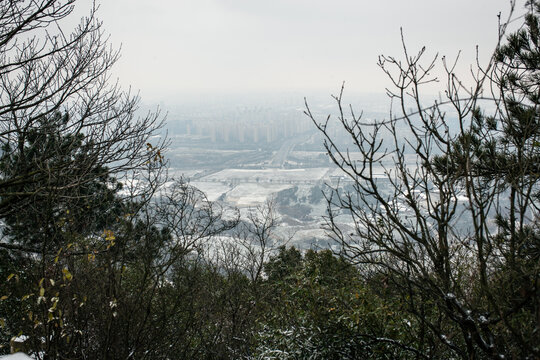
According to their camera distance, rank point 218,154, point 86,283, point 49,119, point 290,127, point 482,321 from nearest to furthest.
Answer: point 482,321
point 86,283
point 49,119
point 218,154
point 290,127

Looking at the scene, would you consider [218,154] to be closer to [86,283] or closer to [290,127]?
[290,127]

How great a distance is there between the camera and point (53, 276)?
10.2 ft

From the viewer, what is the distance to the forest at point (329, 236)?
2.45 m

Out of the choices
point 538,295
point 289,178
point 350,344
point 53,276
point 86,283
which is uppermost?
point 538,295

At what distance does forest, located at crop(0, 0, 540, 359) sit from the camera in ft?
8.03

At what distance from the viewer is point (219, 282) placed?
743cm

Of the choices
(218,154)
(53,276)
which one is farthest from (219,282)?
(218,154)

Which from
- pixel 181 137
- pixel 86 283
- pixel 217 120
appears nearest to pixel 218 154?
pixel 181 137

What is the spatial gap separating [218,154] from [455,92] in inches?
2144

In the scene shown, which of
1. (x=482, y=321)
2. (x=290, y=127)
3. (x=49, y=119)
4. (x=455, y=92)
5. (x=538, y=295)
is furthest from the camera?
(x=290, y=127)

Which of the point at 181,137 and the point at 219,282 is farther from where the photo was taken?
the point at 181,137

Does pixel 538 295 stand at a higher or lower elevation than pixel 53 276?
higher

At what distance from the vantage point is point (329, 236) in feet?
9.38

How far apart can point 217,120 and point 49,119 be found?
64.6m
